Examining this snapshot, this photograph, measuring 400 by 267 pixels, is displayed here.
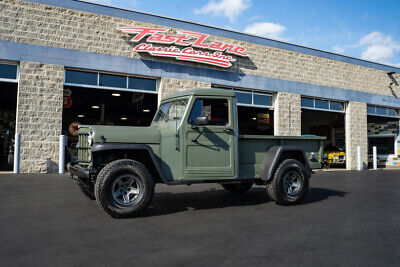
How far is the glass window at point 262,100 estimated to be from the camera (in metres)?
15.7

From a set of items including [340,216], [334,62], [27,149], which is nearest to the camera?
[340,216]

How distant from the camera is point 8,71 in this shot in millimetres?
11172

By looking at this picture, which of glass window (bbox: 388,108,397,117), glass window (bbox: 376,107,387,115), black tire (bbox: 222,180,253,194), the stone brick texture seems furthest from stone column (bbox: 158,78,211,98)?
glass window (bbox: 388,108,397,117)

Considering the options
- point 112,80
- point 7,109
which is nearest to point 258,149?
point 112,80

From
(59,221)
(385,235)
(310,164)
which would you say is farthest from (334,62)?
(59,221)

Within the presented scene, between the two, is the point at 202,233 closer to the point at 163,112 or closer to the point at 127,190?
the point at 127,190

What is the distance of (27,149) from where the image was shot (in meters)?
11.0

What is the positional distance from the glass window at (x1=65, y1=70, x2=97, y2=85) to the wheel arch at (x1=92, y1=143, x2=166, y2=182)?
7.99m

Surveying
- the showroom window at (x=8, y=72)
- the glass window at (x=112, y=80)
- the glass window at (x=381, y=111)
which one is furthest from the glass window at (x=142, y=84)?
the glass window at (x=381, y=111)

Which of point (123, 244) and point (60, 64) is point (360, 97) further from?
point (123, 244)

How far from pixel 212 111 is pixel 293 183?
2224 mm

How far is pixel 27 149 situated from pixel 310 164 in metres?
9.61

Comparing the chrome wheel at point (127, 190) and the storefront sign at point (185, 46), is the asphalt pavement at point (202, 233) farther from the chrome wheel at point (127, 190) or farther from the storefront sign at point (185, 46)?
the storefront sign at point (185, 46)

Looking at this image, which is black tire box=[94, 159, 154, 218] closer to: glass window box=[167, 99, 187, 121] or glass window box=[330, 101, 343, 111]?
glass window box=[167, 99, 187, 121]
